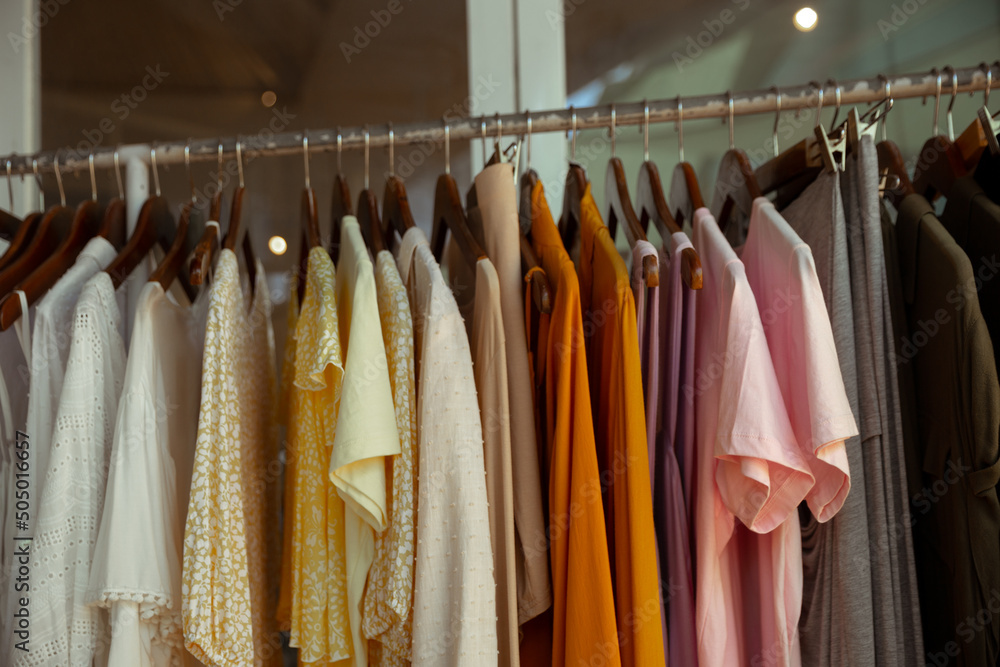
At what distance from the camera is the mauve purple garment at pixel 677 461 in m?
1.02

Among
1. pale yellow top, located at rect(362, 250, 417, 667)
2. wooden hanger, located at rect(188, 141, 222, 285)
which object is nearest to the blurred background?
wooden hanger, located at rect(188, 141, 222, 285)

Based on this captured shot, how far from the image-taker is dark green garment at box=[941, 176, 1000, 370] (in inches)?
41.0

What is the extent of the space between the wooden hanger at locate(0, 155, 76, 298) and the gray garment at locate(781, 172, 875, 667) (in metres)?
1.16

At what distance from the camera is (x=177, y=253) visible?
1.20 m

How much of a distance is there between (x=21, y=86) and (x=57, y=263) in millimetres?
895

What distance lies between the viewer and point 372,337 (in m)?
1.01

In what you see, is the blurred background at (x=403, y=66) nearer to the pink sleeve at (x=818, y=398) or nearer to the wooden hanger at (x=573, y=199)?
the wooden hanger at (x=573, y=199)

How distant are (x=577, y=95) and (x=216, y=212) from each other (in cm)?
90

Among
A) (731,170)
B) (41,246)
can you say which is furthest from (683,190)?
(41,246)

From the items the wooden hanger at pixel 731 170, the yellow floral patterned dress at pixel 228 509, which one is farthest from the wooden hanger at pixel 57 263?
the wooden hanger at pixel 731 170

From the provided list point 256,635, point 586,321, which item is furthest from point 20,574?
point 586,321

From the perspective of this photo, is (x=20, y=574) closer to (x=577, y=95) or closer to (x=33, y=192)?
(x=33, y=192)

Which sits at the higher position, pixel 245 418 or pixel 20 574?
pixel 245 418

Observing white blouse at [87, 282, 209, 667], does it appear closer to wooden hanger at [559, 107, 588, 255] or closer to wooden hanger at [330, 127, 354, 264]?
wooden hanger at [330, 127, 354, 264]
